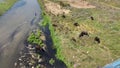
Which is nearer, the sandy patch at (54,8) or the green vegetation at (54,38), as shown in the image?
the green vegetation at (54,38)

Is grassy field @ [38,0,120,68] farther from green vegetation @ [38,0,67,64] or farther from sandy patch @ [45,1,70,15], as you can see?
sandy patch @ [45,1,70,15]

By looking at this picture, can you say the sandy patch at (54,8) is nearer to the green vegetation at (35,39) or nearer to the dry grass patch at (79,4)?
the dry grass patch at (79,4)

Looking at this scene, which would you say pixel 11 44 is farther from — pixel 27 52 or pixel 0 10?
pixel 0 10

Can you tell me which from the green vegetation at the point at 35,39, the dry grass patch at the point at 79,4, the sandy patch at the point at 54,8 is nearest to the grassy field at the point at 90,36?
the sandy patch at the point at 54,8

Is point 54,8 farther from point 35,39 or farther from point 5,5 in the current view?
point 35,39

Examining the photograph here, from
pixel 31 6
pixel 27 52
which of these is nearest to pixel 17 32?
pixel 27 52

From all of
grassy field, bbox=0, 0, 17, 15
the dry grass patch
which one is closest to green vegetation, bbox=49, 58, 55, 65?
grassy field, bbox=0, 0, 17, 15

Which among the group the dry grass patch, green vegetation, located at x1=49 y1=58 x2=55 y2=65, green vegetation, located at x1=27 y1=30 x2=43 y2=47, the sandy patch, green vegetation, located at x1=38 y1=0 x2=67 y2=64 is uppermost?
green vegetation, located at x1=27 y1=30 x2=43 y2=47
